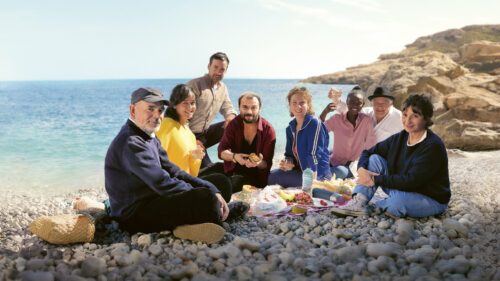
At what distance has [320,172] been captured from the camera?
5.93 meters

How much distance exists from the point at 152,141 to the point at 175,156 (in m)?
1.34

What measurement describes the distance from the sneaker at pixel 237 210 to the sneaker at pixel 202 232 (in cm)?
78

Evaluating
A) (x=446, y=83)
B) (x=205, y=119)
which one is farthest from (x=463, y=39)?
(x=205, y=119)

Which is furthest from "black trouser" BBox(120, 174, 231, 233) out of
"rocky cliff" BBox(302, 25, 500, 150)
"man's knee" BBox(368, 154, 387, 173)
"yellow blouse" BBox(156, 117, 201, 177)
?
"rocky cliff" BBox(302, 25, 500, 150)

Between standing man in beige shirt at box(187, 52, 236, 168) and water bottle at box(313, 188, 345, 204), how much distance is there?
2090 mm

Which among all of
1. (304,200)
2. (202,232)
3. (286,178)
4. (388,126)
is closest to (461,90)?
(388,126)

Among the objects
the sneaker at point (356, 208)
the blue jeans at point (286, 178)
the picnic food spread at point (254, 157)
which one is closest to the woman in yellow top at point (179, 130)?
the picnic food spread at point (254, 157)

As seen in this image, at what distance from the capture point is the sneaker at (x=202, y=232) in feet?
11.7

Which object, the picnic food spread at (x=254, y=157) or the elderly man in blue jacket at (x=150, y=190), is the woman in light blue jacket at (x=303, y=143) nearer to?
the picnic food spread at (x=254, y=157)

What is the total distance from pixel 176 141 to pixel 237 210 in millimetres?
1244

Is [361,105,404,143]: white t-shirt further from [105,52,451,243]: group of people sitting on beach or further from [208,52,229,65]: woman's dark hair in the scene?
[208,52,229,65]: woman's dark hair

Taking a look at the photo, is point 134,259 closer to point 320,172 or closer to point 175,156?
point 175,156

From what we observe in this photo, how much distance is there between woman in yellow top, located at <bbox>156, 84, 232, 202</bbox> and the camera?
4828mm

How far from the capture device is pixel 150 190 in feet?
11.8
